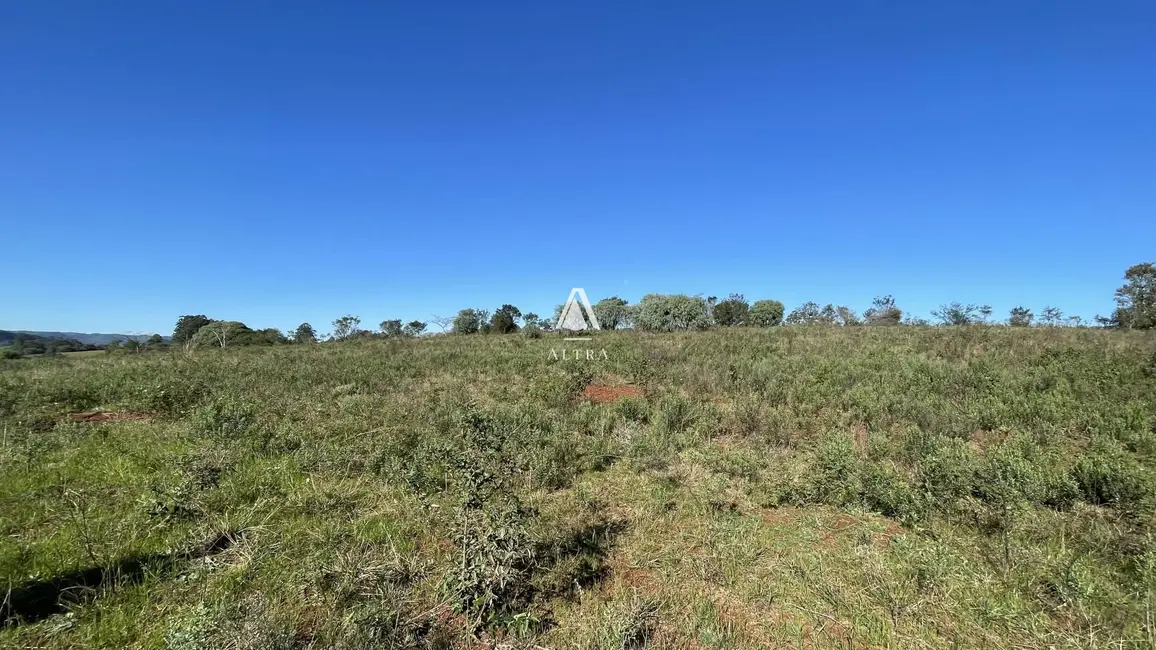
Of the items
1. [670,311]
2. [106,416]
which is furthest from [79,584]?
[670,311]

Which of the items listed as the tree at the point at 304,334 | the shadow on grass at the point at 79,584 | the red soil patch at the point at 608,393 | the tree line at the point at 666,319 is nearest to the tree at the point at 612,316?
the tree line at the point at 666,319

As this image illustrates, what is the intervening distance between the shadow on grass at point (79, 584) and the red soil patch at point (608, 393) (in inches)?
250

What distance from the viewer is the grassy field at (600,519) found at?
2607mm

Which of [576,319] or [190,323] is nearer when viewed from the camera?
[576,319]

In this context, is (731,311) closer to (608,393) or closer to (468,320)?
(468,320)

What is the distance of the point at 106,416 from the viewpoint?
24.5ft

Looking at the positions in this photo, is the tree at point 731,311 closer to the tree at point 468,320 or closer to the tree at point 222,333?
the tree at point 468,320

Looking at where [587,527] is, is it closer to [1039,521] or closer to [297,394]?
[1039,521]

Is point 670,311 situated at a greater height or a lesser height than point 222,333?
greater

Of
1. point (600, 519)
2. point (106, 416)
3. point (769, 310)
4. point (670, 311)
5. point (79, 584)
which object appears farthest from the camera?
point (769, 310)

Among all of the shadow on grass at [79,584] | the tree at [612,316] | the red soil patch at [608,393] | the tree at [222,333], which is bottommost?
the shadow on grass at [79,584]

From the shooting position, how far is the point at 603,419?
724cm

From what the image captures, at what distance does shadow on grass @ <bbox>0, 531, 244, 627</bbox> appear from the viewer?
2.60 meters

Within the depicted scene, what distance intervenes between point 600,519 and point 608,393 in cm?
551
